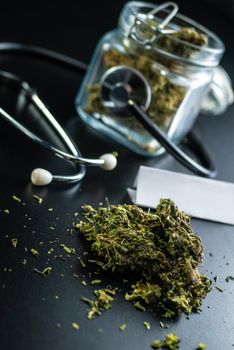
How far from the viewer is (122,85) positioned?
3.74 ft

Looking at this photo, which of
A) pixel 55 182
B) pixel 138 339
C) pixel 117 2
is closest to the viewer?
pixel 138 339

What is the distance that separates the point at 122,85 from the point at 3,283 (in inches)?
18.3

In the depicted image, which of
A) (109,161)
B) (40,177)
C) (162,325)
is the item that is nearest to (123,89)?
(109,161)

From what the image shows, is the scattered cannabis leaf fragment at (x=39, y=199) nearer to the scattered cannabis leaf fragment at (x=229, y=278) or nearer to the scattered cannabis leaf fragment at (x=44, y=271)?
the scattered cannabis leaf fragment at (x=44, y=271)

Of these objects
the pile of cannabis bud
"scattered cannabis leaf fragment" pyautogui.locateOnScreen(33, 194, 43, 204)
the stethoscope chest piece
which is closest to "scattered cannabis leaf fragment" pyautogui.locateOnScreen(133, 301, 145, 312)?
the pile of cannabis bud

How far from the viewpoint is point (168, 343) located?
0.78m

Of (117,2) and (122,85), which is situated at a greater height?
(122,85)

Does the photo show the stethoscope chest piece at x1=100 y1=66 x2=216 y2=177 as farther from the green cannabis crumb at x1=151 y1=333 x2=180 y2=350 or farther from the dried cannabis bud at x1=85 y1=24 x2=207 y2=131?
the green cannabis crumb at x1=151 y1=333 x2=180 y2=350

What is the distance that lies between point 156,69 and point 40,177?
0.28 meters

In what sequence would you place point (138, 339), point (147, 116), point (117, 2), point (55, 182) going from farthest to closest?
point (117, 2) → point (147, 116) → point (55, 182) → point (138, 339)

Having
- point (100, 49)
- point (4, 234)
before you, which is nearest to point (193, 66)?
point (100, 49)

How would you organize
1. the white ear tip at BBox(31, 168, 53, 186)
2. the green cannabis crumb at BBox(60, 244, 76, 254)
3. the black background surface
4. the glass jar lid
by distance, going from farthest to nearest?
the glass jar lid < the white ear tip at BBox(31, 168, 53, 186) < the green cannabis crumb at BBox(60, 244, 76, 254) < the black background surface

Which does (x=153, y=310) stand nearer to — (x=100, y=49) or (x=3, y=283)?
(x=3, y=283)

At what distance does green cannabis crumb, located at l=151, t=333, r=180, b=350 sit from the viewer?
77 centimetres
